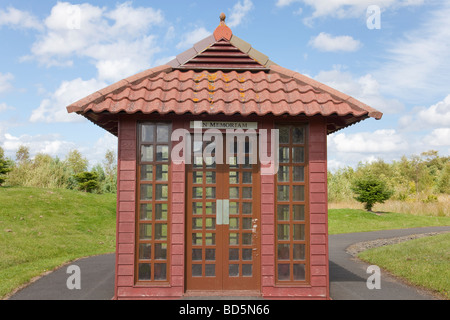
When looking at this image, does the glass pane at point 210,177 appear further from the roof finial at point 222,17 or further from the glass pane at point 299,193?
the roof finial at point 222,17

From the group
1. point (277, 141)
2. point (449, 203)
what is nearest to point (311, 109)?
point (277, 141)

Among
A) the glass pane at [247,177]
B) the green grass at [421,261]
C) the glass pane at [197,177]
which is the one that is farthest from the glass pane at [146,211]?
the green grass at [421,261]

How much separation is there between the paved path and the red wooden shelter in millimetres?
1223

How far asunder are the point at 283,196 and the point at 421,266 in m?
5.99

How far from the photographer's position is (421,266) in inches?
430

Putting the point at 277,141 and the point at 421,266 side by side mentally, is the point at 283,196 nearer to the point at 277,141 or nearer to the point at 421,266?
the point at 277,141

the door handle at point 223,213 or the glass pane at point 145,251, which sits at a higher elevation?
the door handle at point 223,213

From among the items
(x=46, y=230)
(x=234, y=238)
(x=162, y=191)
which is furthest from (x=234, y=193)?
(x=46, y=230)

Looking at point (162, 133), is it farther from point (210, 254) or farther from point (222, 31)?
point (222, 31)

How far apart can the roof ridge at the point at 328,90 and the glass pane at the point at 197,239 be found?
3569 millimetres

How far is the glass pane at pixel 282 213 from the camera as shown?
24.1 feet

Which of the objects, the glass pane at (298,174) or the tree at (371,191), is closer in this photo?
the glass pane at (298,174)

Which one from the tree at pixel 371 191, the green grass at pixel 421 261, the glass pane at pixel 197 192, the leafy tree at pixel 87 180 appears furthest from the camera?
the leafy tree at pixel 87 180

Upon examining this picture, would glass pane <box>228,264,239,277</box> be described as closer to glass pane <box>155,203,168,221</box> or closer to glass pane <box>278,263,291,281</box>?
glass pane <box>278,263,291,281</box>
